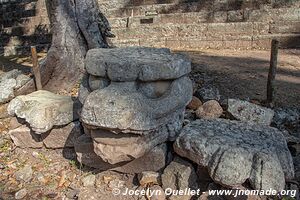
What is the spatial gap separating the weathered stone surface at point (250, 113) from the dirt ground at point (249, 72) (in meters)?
0.65

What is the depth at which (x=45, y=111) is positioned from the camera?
3494mm

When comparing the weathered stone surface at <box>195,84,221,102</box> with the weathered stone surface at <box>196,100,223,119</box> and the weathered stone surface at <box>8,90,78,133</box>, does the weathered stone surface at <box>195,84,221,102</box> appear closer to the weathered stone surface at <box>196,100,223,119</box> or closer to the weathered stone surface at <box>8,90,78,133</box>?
the weathered stone surface at <box>196,100,223,119</box>

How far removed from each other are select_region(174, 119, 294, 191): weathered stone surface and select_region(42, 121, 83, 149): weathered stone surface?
50.4 inches

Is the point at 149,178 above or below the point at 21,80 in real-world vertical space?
below

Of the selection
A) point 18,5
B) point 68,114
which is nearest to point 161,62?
point 68,114

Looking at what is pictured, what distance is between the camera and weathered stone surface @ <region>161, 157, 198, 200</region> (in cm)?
281

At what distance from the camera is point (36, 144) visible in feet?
12.3

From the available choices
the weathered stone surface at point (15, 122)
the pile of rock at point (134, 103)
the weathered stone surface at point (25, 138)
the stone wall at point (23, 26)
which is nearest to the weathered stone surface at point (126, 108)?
the pile of rock at point (134, 103)

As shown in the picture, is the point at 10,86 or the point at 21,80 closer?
the point at 10,86

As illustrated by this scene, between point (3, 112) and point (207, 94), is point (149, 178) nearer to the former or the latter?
point (207, 94)

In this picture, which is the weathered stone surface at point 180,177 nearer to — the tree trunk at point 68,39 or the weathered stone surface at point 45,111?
the weathered stone surface at point 45,111

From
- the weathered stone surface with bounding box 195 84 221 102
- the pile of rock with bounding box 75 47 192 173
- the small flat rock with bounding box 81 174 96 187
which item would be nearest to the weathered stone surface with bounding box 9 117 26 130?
the small flat rock with bounding box 81 174 96 187

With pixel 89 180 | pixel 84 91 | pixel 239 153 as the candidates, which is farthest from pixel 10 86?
pixel 239 153

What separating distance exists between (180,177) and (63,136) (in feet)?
5.05
